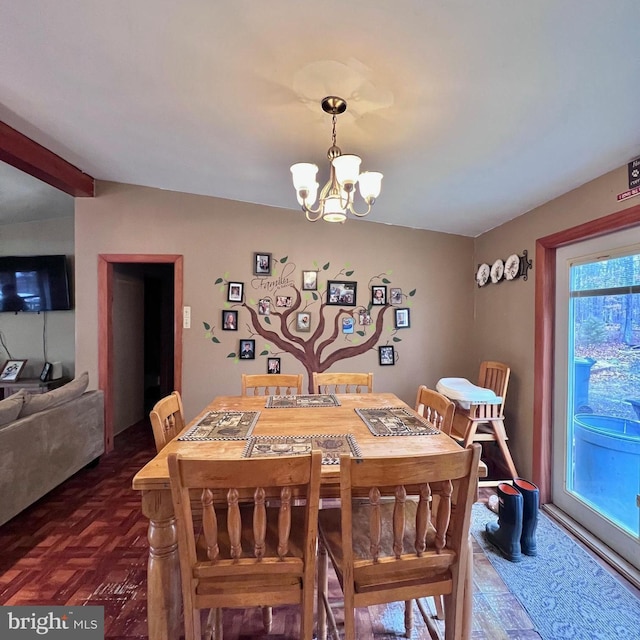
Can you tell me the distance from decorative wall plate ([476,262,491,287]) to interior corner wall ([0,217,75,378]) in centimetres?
460

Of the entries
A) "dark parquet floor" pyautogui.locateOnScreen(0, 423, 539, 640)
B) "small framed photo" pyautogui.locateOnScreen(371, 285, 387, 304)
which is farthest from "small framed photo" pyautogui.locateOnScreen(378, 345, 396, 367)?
"dark parquet floor" pyautogui.locateOnScreen(0, 423, 539, 640)

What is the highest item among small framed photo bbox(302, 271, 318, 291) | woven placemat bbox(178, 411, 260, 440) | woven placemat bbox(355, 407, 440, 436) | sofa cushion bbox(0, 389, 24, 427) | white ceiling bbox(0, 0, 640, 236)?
white ceiling bbox(0, 0, 640, 236)

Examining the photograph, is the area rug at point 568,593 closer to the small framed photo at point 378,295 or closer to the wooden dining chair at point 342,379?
the wooden dining chair at point 342,379

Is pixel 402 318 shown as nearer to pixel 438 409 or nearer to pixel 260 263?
pixel 260 263

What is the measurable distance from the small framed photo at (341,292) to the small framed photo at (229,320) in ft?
3.00

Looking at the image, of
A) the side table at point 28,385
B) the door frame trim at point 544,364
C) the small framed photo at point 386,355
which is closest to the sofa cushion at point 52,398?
the side table at point 28,385

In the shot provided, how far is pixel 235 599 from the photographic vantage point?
1072mm

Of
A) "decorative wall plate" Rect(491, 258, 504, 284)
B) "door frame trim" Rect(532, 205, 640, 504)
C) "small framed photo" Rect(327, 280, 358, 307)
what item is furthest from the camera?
"small framed photo" Rect(327, 280, 358, 307)

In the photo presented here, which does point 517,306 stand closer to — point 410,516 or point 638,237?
point 638,237

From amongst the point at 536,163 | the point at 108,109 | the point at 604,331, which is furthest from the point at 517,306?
the point at 108,109

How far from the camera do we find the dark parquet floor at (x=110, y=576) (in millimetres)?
1514

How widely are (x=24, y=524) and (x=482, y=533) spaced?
283 cm

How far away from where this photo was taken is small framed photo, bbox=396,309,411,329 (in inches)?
139

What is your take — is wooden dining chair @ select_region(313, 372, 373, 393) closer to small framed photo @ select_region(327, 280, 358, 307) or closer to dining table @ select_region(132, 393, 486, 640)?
dining table @ select_region(132, 393, 486, 640)
